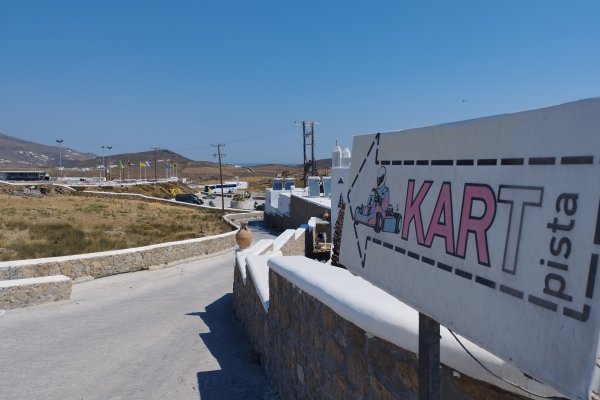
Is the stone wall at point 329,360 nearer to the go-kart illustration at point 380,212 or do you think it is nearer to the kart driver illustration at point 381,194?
the go-kart illustration at point 380,212

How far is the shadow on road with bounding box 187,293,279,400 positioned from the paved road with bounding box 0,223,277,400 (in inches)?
0.6

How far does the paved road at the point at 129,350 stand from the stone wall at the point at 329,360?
88 centimetres

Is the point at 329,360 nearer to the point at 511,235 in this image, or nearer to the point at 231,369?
the point at 511,235

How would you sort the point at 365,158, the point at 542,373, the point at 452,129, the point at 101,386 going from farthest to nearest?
the point at 101,386, the point at 365,158, the point at 452,129, the point at 542,373

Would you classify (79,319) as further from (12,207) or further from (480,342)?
(12,207)

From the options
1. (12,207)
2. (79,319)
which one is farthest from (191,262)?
(12,207)

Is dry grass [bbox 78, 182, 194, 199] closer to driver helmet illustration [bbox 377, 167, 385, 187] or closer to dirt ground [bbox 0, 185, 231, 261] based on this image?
dirt ground [bbox 0, 185, 231, 261]

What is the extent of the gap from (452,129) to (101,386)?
671 cm

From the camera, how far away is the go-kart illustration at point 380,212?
237 centimetres

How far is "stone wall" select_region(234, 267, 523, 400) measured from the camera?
2.62m

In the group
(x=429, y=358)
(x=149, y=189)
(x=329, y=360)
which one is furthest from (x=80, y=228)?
(x=149, y=189)

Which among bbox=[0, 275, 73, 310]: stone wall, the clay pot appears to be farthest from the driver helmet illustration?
bbox=[0, 275, 73, 310]: stone wall

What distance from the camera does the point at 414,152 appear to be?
2244 mm

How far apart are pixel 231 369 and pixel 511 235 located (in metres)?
6.42
